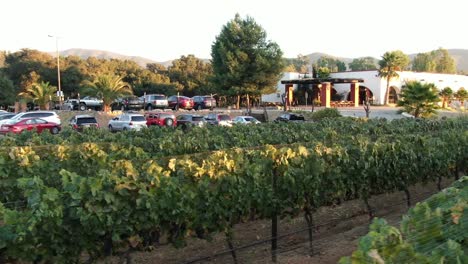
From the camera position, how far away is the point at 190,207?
22.2 ft

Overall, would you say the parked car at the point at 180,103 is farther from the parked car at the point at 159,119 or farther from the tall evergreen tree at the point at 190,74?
the tall evergreen tree at the point at 190,74

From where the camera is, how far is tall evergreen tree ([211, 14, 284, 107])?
1971 inches

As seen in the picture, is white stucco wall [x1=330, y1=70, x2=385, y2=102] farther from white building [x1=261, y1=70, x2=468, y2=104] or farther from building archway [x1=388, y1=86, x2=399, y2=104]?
building archway [x1=388, y1=86, x2=399, y2=104]

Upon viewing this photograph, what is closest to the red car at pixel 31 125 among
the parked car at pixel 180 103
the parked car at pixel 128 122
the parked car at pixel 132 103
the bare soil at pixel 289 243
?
the parked car at pixel 128 122

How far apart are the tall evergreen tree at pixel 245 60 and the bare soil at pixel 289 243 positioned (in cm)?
3948

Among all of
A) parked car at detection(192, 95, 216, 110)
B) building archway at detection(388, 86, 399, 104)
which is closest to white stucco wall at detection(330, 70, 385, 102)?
building archway at detection(388, 86, 399, 104)

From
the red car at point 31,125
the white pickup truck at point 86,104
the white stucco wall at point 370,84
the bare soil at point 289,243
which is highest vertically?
the white stucco wall at point 370,84

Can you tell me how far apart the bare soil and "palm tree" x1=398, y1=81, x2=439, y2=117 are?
28.6 m

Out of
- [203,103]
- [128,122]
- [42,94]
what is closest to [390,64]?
[203,103]

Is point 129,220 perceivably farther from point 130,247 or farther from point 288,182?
point 288,182

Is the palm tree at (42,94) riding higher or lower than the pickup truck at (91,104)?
higher

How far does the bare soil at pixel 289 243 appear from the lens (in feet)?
25.9

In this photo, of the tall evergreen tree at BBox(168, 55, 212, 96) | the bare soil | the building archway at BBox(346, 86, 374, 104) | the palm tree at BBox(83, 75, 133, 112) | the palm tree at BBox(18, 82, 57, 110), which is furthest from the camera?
the tall evergreen tree at BBox(168, 55, 212, 96)

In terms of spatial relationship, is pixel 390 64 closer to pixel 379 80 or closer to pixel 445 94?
pixel 379 80
